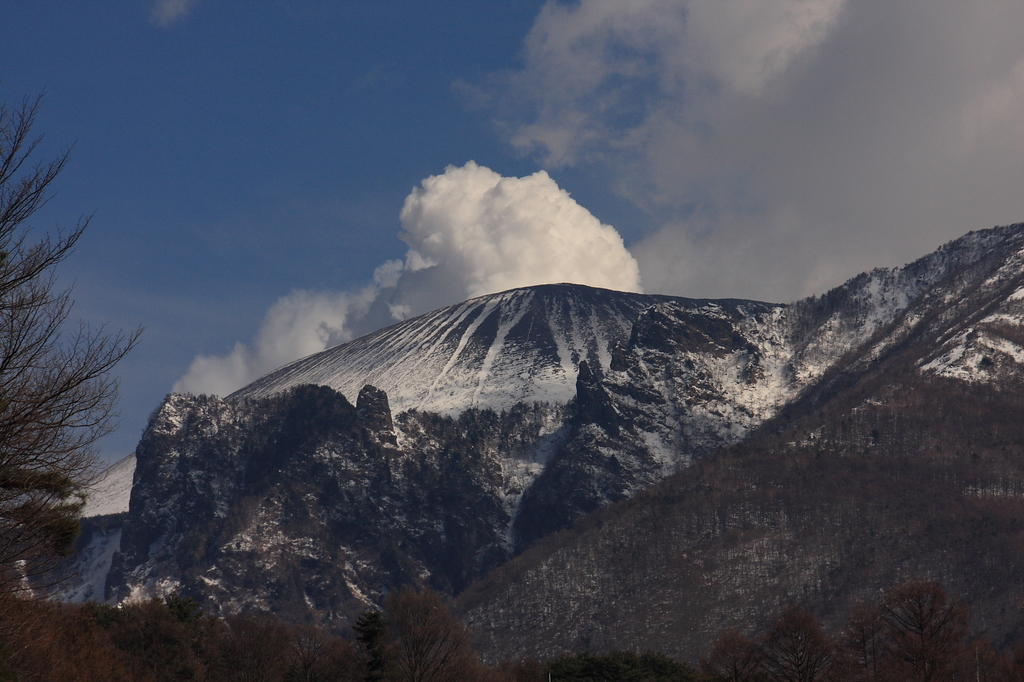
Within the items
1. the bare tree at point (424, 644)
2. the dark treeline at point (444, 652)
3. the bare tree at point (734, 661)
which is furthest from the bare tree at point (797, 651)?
the bare tree at point (424, 644)

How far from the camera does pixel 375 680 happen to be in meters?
98.6

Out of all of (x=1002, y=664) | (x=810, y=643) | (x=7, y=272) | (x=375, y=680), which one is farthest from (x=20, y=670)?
(x=1002, y=664)

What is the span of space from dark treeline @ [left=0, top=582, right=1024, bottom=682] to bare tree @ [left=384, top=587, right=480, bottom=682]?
138 millimetres

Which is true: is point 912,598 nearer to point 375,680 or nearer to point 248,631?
point 375,680

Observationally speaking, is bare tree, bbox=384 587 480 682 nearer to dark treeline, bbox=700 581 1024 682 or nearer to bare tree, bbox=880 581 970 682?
dark treeline, bbox=700 581 1024 682

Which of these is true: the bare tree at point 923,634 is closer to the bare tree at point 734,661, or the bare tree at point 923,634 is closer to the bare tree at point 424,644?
the bare tree at point 734,661

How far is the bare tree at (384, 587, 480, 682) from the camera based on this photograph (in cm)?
10350

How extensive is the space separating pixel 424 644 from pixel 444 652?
3.52 metres

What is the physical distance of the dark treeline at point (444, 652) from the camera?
84750mm

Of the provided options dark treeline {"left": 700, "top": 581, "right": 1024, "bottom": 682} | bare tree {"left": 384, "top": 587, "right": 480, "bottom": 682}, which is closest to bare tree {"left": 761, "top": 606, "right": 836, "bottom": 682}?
dark treeline {"left": 700, "top": 581, "right": 1024, "bottom": 682}

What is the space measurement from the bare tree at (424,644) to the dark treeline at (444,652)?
0.14 metres

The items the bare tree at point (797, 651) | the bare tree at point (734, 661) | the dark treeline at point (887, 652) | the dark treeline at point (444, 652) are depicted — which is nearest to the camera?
the dark treeline at point (887, 652)

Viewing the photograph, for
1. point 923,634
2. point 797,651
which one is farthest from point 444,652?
point 923,634

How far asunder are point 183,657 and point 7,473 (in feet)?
251
